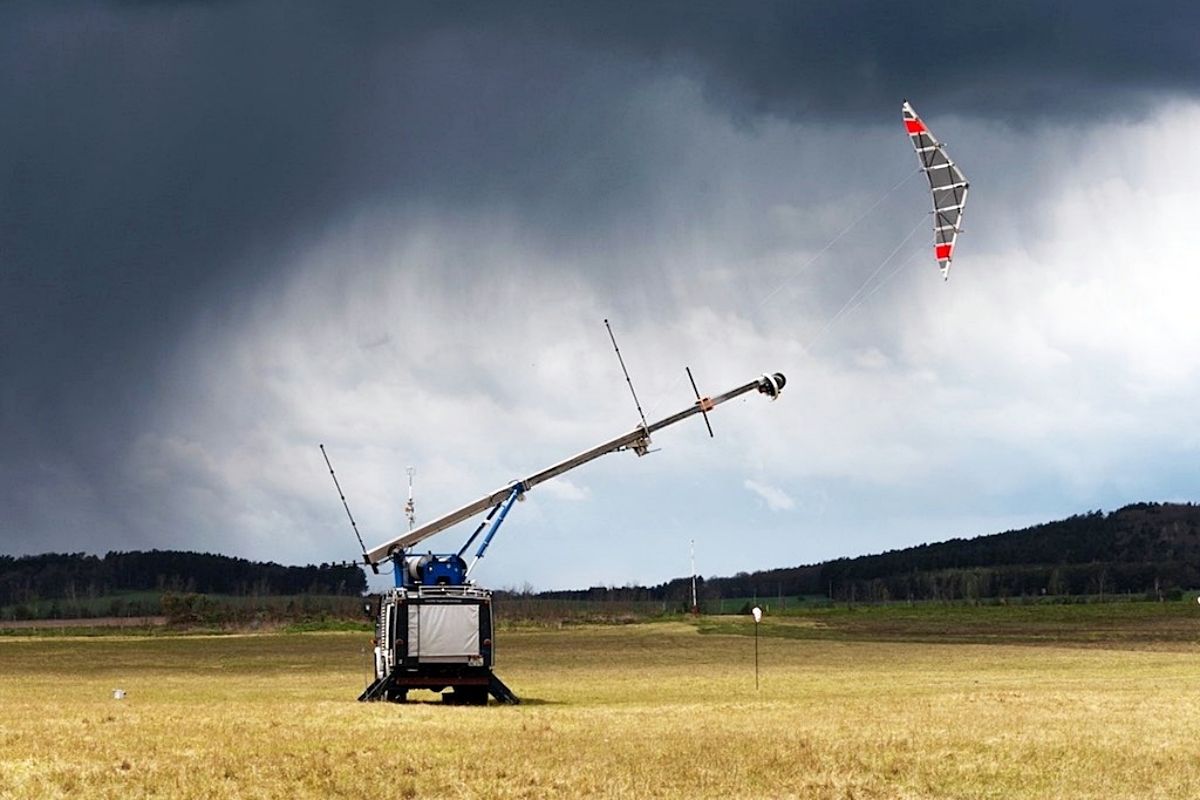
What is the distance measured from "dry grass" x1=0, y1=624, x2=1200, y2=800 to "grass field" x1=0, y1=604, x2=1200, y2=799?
7 centimetres

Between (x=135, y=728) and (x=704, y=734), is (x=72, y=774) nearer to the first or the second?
(x=135, y=728)

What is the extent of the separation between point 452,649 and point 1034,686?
17523 millimetres

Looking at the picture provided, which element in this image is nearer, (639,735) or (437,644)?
(639,735)

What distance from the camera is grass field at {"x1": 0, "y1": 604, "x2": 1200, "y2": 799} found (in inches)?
999

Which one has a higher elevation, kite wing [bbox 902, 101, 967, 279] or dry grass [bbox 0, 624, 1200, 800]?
kite wing [bbox 902, 101, 967, 279]

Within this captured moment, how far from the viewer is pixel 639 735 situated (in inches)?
1281

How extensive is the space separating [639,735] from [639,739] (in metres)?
0.94

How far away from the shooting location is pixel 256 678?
6512cm

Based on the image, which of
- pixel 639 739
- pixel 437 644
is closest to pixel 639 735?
pixel 639 739

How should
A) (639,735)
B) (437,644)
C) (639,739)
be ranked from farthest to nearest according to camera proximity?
(437,644)
(639,735)
(639,739)

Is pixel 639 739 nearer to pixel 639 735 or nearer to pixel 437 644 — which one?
pixel 639 735

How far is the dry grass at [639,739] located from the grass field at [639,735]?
7 cm

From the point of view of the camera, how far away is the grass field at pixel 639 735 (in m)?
25.4

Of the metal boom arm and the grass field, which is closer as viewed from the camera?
the grass field
